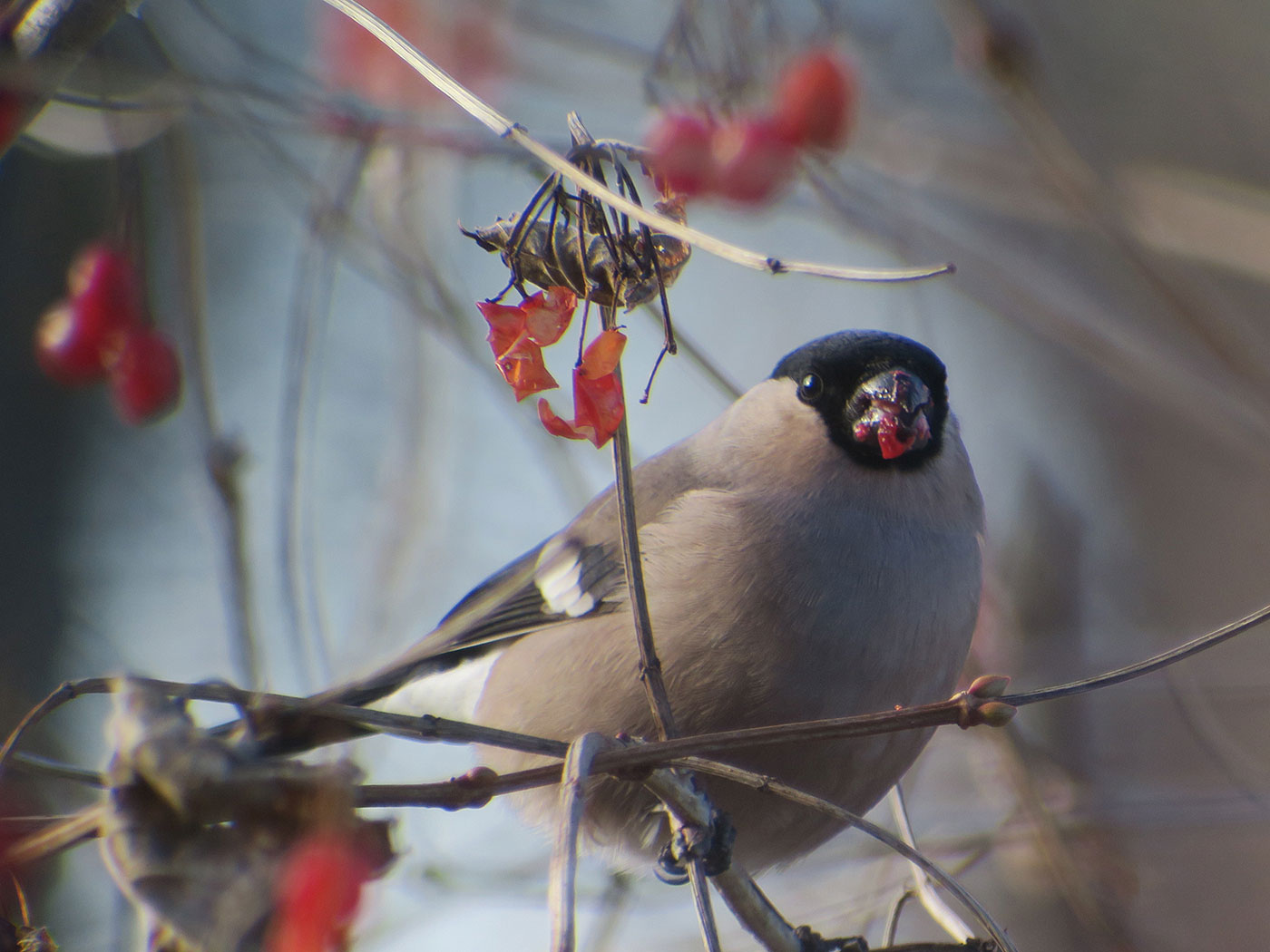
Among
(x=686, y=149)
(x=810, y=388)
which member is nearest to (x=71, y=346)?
(x=686, y=149)

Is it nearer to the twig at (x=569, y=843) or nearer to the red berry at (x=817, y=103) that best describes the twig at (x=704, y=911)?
the twig at (x=569, y=843)

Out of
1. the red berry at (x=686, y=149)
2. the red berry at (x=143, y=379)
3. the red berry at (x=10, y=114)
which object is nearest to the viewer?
the red berry at (x=10, y=114)

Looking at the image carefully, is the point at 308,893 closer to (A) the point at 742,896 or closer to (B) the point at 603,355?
(B) the point at 603,355

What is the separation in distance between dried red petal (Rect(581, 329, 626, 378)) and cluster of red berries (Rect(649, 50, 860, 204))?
87cm

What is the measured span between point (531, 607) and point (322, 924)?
5.67ft

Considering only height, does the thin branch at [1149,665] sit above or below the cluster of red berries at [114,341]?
below

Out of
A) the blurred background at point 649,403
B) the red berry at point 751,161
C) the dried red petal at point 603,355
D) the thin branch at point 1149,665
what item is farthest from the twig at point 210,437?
the thin branch at point 1149,665

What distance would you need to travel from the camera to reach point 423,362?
2754mm

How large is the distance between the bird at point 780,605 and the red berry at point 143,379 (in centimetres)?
78

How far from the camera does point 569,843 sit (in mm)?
1035

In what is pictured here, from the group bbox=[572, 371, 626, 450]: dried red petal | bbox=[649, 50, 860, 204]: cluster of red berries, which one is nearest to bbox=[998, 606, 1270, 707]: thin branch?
bbox=[572, 371, 626, 450]: dried red petal

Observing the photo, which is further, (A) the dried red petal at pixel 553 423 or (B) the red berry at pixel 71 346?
(B) the red berry at pixel 71 346

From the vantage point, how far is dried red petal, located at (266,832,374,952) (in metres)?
0.97

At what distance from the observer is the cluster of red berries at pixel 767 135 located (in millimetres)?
2232
